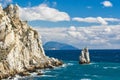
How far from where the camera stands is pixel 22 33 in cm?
17500

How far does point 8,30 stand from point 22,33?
115 feet

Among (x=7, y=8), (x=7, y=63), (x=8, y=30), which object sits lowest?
(x=7, y=63)

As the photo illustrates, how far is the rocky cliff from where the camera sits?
433 ft

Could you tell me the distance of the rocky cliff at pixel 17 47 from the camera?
433 ft

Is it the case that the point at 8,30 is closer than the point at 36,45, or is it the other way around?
the point at 8,30

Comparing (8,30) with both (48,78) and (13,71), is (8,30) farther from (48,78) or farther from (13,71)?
Answer: (48,78)

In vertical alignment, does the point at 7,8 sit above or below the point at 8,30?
above

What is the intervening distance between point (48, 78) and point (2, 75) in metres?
17.4

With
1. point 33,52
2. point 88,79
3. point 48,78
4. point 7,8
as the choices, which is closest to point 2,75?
point 48,78

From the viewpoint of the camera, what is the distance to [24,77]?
130250mm

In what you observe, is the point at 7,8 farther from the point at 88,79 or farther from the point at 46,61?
the point at 88,79

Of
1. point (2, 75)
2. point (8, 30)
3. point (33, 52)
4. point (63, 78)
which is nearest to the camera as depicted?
point (2, 75)

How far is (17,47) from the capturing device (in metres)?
142

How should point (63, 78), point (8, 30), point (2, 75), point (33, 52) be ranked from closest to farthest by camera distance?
1. point (2, 75)
2. point (63, 78)
3. point (8, 30)
4. point (33, 52)
